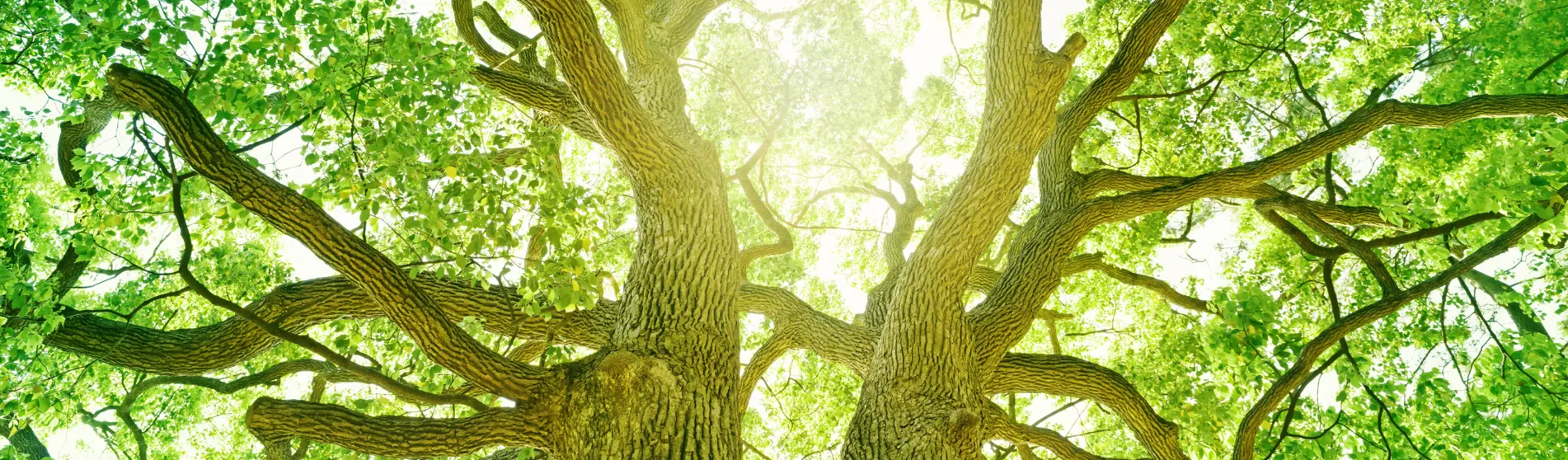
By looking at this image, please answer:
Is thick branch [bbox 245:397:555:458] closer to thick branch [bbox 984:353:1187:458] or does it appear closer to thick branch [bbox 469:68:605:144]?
thick branch [bbox 469:68:605:144]

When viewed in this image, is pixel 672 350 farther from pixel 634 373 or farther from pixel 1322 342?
pixel 1322 342

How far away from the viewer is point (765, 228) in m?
10.0

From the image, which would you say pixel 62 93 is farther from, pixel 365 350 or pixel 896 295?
pixel 896 295

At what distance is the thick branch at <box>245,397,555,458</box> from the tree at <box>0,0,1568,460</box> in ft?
0.05

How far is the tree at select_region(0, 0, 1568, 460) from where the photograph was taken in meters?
3.48

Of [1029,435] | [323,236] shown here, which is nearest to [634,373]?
[323,236]

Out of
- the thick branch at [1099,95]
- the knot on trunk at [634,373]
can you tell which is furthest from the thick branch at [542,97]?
the thick branch at [1099,95]

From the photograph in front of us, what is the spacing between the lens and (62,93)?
19.1 ft

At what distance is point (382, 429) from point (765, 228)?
6.98m

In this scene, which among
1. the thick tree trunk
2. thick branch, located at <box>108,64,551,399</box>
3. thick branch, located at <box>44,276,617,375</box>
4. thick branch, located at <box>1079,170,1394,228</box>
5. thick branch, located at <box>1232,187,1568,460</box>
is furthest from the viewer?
thick branch, located at <box>1079,170,1394,228</box>

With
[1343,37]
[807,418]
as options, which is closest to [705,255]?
[807,418]

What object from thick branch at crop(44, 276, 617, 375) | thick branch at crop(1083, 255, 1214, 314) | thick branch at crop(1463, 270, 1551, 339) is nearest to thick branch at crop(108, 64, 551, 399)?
thick branch at crop(44, 276, 617, 375)

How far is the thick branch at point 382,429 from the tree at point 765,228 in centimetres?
2

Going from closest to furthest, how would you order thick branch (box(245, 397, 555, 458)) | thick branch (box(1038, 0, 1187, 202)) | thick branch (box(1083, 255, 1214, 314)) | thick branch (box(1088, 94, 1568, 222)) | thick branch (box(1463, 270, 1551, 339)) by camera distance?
1. thick branch (box(245, 397, 555, 458))
2. thick branch (box(1088, 94, 1568, 222))
3. thick branch (box(1038, 0, 1187, 202))
4. thick branch (box(1083, 255, 1214, 314))
5. thick branch (box(1463, 270, 1551, 339))
